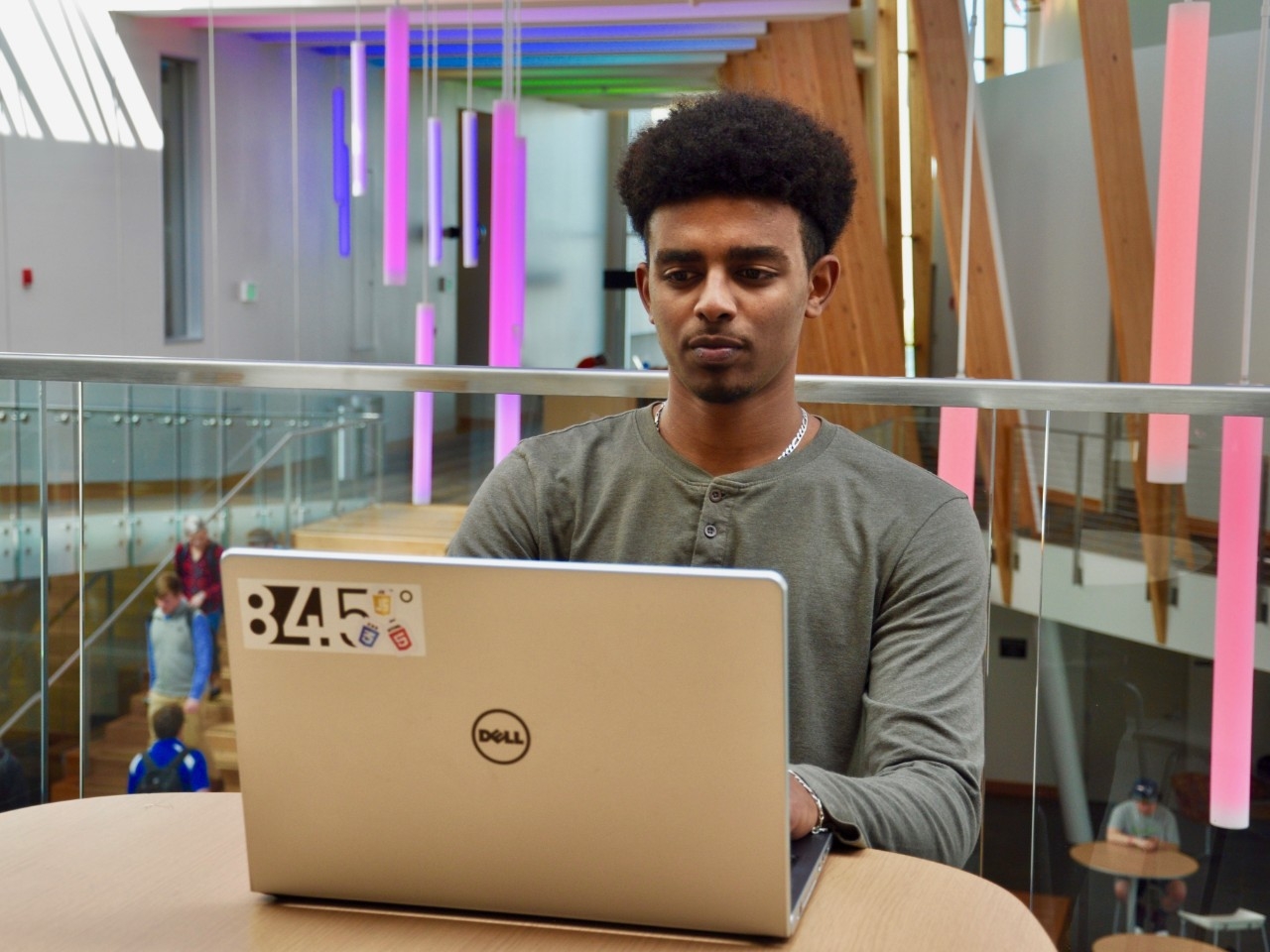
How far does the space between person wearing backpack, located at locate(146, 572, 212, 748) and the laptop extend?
10.4 ft

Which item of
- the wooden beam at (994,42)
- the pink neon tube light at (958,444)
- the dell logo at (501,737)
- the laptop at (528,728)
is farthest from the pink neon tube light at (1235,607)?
the wooden beam at (994,42)

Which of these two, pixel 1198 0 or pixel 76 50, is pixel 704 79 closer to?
pixel 76 50

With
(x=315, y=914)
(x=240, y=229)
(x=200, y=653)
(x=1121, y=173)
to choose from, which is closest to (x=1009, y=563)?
(x=315, y=914)

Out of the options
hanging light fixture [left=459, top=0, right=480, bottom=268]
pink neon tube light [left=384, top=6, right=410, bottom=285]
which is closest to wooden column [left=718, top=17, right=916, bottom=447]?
hanging light fixture [left=459, top=0, right=480, bottom=268]

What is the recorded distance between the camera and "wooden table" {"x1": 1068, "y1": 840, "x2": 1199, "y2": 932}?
2879 millimetres

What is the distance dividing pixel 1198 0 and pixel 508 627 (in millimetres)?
2959

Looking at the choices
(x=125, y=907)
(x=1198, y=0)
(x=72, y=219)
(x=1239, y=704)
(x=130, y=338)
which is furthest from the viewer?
(x=130, y=338)

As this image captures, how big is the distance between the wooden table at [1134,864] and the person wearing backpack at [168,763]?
7.63 ft

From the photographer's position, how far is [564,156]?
47.4 feet

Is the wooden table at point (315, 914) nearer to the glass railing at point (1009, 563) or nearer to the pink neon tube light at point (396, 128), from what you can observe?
the glass railing at point (1009, 563)

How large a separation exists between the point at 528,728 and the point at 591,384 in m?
1.78

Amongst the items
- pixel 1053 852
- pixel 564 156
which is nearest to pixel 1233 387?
pixel 1053 852

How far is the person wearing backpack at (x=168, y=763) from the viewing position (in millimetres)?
4012

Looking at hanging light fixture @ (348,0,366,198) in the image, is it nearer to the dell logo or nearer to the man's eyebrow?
the man's eyebrow
